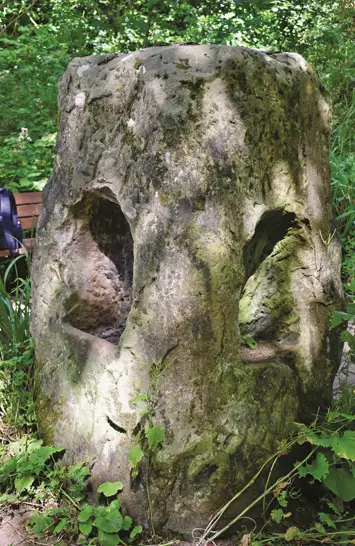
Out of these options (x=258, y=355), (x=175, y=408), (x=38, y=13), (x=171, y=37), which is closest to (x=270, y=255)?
(x=258, y=355)

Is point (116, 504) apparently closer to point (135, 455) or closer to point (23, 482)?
point (135, 455)

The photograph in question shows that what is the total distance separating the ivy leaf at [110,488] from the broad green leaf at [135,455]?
14cm

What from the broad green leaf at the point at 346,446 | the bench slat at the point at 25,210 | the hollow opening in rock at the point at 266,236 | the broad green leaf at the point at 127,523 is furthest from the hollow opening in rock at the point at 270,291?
the bench slat at the point at 25,210

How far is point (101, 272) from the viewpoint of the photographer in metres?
2.59

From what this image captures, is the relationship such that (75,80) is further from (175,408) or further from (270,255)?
(175,408)

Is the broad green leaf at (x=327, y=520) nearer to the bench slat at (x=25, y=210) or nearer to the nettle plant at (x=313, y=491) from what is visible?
the nettle plant at (x=313, y=491)

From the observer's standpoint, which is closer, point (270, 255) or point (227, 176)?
point (227, 176)

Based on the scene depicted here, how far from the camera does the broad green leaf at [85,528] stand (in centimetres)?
199

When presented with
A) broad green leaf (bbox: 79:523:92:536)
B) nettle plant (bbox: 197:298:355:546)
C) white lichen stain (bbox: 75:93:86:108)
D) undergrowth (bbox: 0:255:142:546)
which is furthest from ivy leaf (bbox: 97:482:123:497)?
white lichen stain (bbox: 75:93:86:108)

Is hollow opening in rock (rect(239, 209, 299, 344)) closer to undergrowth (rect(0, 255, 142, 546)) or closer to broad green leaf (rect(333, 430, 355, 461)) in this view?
broad green leaf (rect(333, 430, 355, 461))

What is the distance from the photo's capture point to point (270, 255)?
8.29 ft

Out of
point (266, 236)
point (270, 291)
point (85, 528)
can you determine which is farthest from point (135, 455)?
point (266, 236)

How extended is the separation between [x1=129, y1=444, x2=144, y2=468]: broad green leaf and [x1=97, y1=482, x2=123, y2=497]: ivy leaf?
0.46 ft

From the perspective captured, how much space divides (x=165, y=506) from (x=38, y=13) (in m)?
10.6
